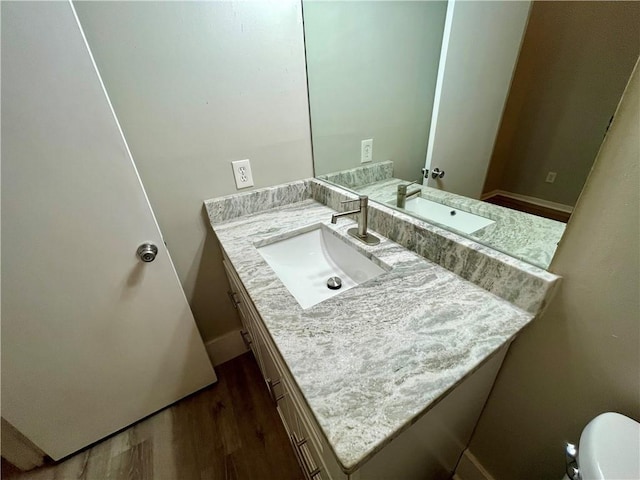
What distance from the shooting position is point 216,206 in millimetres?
1110

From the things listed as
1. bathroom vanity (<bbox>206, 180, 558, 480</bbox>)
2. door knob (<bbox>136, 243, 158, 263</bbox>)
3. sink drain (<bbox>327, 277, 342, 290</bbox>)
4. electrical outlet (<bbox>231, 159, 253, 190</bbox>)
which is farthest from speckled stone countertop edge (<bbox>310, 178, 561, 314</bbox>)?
door knob (<bbox>136, 243, 158, 263</bbox>)

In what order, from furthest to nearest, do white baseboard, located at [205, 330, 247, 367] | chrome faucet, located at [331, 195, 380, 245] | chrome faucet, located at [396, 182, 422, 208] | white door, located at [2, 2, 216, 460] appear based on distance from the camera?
white baseboard, located at [205, 330, 247, 367] → chrome faucet, located at [396, 182, 422, 208] → chrome faucet, located at [331, 195, 380, 245] → white door, located at [2, 2, 216, 460]

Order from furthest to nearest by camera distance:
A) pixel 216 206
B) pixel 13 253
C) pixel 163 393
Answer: pixel 163 393 → pixel 216 206 → pixel 13 253

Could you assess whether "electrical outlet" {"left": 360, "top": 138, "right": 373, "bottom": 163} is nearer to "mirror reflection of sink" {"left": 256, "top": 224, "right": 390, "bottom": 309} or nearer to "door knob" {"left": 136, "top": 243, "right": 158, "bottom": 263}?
"mirror reflection of sink" {"left": 256, "top": 224, "right": 390, "bottom": 309}

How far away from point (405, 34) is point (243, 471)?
1.92 metres

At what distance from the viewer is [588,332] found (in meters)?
0.54

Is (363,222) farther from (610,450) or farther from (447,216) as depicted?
(610,450)

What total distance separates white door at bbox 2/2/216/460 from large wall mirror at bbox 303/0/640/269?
2.68ft

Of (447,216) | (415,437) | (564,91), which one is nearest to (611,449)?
(415,437)

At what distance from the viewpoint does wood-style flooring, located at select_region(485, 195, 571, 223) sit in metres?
0.58

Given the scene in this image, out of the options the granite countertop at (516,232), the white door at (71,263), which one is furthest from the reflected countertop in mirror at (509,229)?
the white door at (71,263)

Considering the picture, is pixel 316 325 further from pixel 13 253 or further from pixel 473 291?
pixel 13 253

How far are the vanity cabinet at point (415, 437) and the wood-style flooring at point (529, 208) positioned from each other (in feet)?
1.13

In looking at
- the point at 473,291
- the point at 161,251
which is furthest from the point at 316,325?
the point at 161,251
